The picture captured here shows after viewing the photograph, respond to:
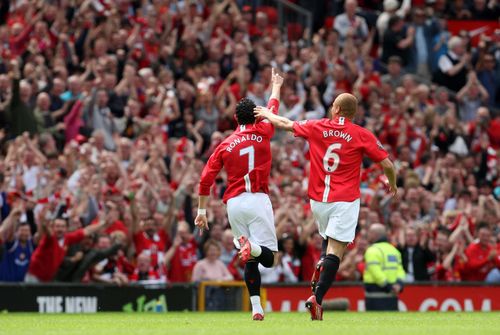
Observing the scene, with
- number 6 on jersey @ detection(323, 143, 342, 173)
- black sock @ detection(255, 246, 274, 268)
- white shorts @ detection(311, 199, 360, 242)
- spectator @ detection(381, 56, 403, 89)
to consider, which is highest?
spectator @ detection(381, 56, 403, 89)

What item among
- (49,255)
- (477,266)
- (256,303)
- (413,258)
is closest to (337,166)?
(256,303)

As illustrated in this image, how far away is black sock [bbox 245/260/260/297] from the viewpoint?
1434 centimetres

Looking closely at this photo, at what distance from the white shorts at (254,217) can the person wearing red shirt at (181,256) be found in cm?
653

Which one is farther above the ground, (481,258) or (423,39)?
(423,39)

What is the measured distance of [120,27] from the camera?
2669 cm

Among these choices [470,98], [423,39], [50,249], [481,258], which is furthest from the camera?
[423,39]

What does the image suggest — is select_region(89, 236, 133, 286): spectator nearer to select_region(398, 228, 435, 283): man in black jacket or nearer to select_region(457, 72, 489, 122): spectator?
select_region(398, 228, 435, 283): man in black jacket

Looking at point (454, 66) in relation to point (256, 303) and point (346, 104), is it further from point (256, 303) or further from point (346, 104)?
point (256, 303)

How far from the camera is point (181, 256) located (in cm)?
2112

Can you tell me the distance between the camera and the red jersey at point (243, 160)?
568 inches

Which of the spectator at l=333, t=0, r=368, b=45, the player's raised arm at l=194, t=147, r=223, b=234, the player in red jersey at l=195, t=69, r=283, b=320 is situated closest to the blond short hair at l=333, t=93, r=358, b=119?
the player in red jersey at l=195, t=69, r=283, b=320

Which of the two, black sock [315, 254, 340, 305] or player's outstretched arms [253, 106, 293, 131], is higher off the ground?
player's outstretched arms [253, 106, 293, 131]

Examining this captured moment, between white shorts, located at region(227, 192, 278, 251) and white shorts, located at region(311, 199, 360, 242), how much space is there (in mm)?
665

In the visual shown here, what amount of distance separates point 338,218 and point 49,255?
6.82 meters
